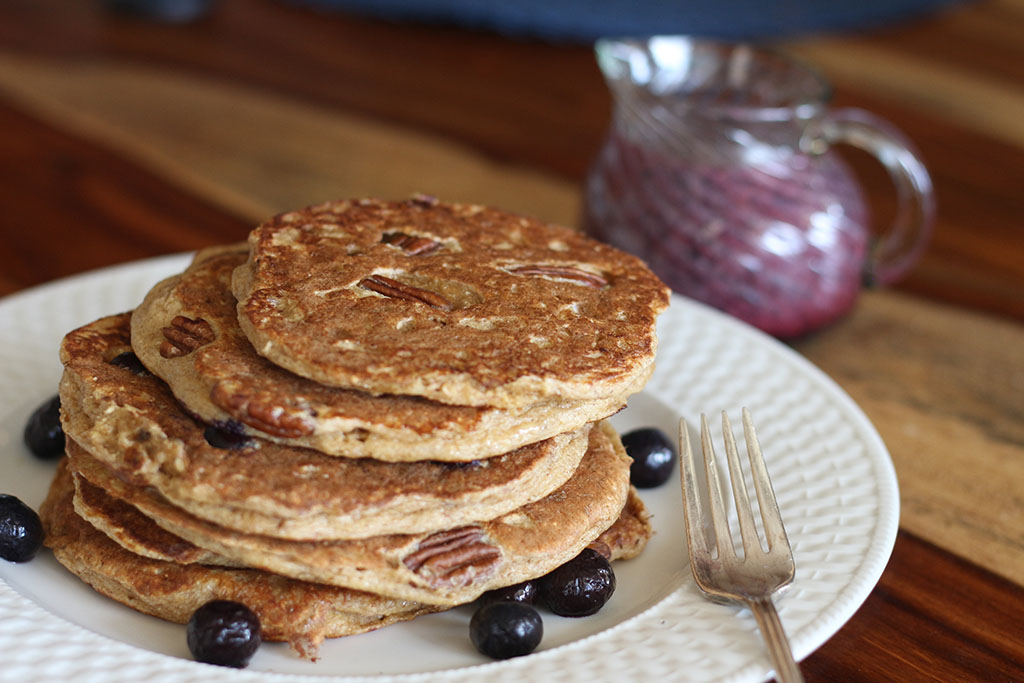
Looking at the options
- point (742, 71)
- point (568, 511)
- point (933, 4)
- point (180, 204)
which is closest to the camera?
point (568, 511)

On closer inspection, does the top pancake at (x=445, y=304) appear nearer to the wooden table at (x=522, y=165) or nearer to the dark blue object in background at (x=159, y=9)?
the wooden table at (x=522, y=165)

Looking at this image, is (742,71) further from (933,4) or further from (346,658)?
(933,4)

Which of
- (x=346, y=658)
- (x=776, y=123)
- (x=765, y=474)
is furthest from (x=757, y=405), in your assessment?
(x=346, y=658)

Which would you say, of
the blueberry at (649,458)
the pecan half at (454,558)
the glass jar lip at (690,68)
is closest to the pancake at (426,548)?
the pecan half at (454,558)

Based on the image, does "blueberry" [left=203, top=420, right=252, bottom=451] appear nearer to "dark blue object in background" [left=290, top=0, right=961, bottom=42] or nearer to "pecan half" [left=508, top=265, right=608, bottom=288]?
"pecan half" [left=508, top=265, right=608, bottom=288]

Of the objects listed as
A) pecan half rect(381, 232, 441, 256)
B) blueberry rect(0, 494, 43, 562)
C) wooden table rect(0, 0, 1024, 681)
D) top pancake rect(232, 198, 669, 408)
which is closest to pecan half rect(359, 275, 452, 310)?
top pancake rect(232, 198, 669, 408)

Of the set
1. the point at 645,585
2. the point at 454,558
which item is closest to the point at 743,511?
the point at 645,585
